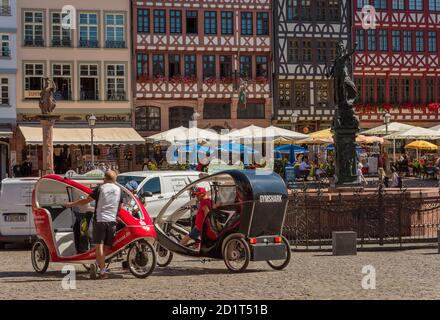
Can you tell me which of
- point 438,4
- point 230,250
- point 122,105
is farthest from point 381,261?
point 438,4

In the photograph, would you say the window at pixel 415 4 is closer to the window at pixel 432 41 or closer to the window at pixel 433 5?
the window at pixel 433 5

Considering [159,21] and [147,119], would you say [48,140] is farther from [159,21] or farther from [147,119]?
[159,21]

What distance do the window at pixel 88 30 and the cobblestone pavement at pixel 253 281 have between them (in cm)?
3205

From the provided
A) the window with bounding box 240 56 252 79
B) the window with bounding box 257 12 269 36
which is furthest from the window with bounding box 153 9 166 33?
the window with bounding box 257 12 269 36

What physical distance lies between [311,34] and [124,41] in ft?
37.4

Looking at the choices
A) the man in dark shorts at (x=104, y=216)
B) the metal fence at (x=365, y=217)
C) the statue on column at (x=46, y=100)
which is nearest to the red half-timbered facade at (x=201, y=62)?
the statue on column at (x=46, y=100)

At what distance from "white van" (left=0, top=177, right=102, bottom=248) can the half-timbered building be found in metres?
33.6

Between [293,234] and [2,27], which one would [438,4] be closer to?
[2,27]

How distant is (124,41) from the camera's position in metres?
48.3

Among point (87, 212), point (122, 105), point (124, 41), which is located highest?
point (124, 41)

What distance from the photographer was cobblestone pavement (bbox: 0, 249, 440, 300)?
11383 millimetres

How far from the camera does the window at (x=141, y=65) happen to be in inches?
1956

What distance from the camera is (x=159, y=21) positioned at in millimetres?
50062

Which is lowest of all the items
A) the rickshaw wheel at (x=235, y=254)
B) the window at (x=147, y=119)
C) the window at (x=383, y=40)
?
the rickshaw wheel at (x=235, y=254)
